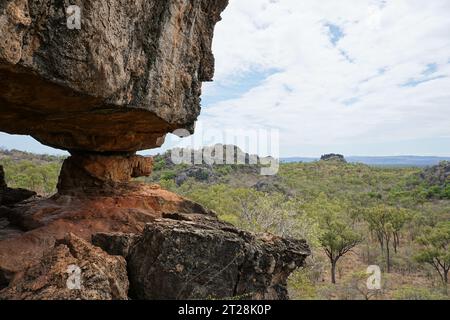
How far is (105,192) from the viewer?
37.4ft

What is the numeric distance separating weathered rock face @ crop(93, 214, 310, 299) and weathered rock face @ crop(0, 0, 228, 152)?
9.13ft

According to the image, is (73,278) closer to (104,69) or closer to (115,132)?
(104,69)

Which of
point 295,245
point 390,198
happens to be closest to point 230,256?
point 295,245

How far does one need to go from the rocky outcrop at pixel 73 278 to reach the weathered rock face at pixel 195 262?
0.46 metres

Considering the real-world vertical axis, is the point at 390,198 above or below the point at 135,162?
below

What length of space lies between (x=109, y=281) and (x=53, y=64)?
358cm

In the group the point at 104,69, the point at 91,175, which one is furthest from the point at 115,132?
the point at 104,69

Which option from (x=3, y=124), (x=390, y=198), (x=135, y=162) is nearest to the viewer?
(x=3, y=124)

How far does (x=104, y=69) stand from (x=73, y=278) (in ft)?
11.6

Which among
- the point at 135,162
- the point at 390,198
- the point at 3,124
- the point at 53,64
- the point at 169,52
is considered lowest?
the point at 390,198

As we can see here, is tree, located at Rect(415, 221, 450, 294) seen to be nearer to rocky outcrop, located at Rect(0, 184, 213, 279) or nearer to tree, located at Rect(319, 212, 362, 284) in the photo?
tree, located at Rect(319, 212, 362, 284)

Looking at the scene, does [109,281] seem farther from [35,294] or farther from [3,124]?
[3,124]

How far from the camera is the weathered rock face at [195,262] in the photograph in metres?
6.59

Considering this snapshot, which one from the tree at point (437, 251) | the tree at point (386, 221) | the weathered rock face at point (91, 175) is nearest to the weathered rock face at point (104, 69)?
the weathered rock face at point (91, 175)
